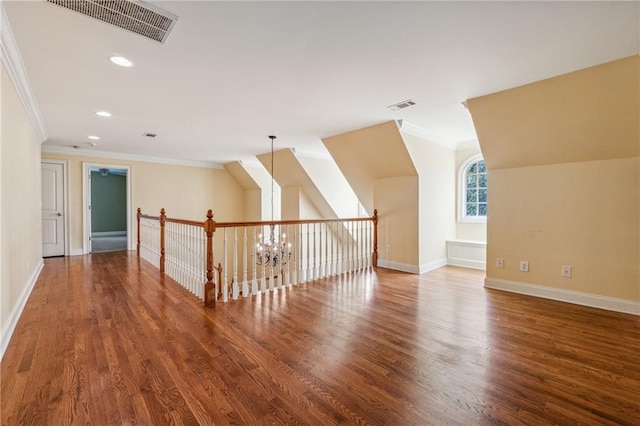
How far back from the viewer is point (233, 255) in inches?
153

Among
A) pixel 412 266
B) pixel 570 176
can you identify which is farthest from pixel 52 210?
pixel 570 176

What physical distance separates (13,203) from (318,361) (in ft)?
10.3

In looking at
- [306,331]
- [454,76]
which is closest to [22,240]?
[306,331]

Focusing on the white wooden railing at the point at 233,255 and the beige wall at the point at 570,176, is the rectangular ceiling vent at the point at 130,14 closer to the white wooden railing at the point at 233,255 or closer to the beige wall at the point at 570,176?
the white wooden railing at the point at 233,255

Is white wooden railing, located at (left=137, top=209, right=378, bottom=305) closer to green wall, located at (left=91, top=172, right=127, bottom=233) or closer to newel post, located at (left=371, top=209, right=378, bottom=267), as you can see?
newel post, located at (left=371, top=209, right=378, bottom=267)

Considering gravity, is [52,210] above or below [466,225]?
above

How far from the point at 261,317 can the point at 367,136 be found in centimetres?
319

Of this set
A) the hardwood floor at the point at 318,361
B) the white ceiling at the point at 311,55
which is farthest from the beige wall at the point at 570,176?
the hardwood floor at the point at 318,361

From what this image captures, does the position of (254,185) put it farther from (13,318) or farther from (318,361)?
(318,361)

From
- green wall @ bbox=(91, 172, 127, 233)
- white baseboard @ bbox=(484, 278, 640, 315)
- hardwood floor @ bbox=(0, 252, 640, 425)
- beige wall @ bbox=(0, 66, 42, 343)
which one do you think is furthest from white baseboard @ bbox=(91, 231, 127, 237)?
white baseboard @ bbox=(484, 278, 640, 315)

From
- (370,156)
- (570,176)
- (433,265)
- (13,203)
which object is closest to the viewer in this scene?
(13,203)

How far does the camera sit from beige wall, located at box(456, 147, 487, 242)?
17.9 ft

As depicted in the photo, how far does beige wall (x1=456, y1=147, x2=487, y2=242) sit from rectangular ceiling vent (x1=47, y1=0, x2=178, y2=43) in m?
5.33

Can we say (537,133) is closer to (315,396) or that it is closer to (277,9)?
(277,9)
